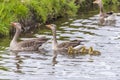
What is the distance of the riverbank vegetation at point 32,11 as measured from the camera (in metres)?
23.8

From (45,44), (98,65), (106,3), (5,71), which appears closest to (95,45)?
(45,44)

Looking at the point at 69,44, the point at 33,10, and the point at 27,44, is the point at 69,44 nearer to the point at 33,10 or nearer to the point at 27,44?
the point at 27,44

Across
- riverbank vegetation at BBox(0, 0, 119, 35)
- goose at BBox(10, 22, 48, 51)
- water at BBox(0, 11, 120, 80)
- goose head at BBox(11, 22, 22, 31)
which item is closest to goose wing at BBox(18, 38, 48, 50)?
goose at BBox(10, 22, 48, 51)

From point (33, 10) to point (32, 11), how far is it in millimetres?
99

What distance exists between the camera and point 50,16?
2734 centimetres

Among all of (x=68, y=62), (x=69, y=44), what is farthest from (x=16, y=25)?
(x=68, y=62)

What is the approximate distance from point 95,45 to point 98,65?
11.0 ft

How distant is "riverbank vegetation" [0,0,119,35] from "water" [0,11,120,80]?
94 centimetres

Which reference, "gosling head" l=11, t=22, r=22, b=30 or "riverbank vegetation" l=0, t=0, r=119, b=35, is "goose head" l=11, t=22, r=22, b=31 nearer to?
"gosling head" l=11, t=22, r=22, b=30

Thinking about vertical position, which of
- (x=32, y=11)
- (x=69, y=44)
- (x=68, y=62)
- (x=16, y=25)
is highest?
(x=32, y=11)

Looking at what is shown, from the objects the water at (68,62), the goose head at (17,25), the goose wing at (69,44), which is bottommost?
the water at (68,62)

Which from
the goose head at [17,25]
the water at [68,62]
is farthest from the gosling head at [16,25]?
the water at [68,62]

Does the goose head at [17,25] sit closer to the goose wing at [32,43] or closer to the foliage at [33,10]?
the foliage at [33,10]

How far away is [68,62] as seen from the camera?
749 inches
